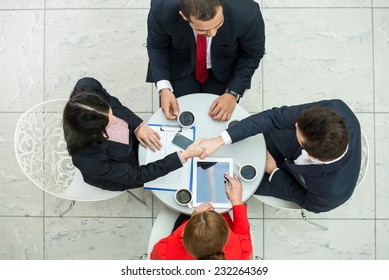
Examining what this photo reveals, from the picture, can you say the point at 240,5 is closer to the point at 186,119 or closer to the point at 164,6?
the point at 164,6

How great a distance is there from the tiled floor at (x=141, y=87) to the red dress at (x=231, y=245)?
81 cm

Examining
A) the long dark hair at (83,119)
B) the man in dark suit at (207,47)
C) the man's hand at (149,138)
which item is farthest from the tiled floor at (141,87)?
the long dark hair at (83,119)

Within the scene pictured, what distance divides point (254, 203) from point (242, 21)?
50.8 inches

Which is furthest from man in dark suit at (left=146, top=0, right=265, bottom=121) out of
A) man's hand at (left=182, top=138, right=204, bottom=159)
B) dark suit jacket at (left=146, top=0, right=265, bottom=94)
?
man's hand at (left=182, top=138, right=204, bottom=159)

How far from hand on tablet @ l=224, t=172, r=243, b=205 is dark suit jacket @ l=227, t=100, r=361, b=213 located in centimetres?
21

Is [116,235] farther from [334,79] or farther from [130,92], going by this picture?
[334,79]

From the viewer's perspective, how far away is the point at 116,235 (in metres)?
3.03

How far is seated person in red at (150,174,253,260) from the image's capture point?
1.84m

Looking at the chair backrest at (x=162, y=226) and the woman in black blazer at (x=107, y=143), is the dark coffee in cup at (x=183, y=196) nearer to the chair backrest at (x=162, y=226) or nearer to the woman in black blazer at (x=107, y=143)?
the woman in black blazer at (x=107, y=143)

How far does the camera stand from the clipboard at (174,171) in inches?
90.1

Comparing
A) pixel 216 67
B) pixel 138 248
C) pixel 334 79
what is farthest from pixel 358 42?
pixel 138 248

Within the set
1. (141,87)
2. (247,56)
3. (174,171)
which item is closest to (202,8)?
(247,56)

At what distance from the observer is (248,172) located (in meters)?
2.27

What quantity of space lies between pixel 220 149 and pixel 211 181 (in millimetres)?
179
